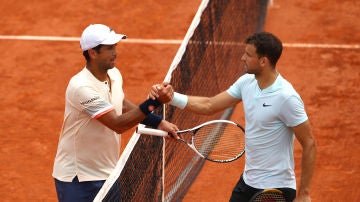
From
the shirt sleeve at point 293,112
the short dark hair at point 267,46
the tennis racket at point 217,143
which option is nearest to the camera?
the shirt sleeve at point 293,112

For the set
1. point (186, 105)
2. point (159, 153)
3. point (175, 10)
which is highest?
point (186, 105)

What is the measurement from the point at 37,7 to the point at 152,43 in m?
2.18

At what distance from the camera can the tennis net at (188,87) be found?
521 centimetres

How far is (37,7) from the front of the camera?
39.0ft

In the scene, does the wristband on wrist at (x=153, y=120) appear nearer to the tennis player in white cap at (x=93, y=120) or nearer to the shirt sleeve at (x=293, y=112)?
the tennis player in white cap at (x=93, y=120)

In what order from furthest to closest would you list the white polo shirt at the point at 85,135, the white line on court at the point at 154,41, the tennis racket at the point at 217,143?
the white line on court at the point at 154,41 → the tennis racket at the point at 217,143 → the white polo shirt at the point at 85,135

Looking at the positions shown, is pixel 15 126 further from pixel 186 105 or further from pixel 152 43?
pixel 186 105

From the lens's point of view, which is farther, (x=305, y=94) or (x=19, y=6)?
(x=19, y=6)

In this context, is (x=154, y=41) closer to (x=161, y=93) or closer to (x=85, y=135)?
(x=85, y=135)

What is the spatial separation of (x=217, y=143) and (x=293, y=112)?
1.65m

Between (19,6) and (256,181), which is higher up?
(256,181)

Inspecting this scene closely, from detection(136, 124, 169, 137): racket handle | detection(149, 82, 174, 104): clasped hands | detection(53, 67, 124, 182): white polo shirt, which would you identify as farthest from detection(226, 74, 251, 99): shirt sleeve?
detection(53, 67, 124, 182): white polo shirt

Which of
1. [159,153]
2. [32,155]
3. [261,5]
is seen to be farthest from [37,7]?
[159,153]

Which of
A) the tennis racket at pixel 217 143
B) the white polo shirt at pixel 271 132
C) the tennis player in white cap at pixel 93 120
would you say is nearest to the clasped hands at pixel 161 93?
the tennis player in white cap at pixel 93 120
